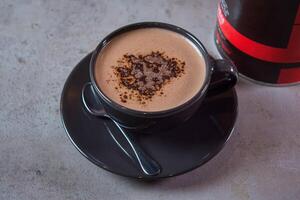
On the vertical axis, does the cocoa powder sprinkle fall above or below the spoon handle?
above

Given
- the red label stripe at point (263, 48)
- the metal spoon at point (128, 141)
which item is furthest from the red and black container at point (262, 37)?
the metal spoon at point (128, 141)

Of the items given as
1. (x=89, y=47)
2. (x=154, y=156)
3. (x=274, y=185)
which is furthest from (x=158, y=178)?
(x=89, y=47)

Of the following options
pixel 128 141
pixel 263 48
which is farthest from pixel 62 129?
pixel 263 48

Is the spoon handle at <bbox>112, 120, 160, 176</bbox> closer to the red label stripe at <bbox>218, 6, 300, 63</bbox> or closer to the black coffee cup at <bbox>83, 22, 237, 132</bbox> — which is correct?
the black coffee cup at <bbox>83, 22, 237, 132</bbox>

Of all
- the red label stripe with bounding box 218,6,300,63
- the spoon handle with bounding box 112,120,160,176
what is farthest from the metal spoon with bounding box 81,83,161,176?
the red label stripe with bounding box 218,6,300,63

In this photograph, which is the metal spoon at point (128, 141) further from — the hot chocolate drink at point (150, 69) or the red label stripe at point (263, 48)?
the red label stripe at point (263, 48)

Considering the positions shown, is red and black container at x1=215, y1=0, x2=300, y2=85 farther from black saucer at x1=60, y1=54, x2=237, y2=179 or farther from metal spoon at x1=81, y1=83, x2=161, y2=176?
metal spoon at x1=81, y1=83, x2=161, y2=176
